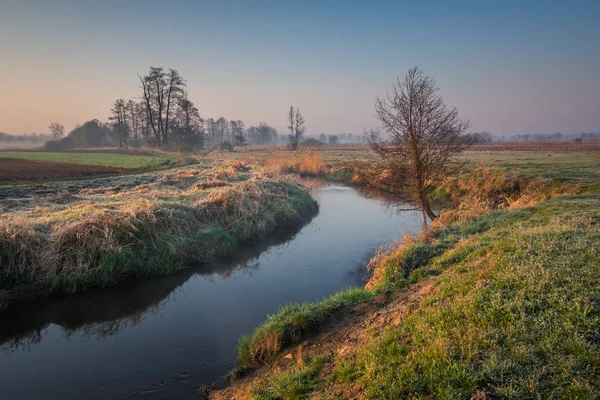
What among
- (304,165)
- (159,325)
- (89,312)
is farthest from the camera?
(304,165)

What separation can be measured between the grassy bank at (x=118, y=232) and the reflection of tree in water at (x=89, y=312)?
42 cm

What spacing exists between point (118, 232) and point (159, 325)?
13.1 feet

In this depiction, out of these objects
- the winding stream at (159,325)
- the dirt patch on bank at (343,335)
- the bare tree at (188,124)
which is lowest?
the winding stream at (159,325)

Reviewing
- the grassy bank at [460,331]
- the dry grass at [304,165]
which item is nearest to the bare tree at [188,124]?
the dry grass at [304,165]

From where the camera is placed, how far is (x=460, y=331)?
14.6 feet

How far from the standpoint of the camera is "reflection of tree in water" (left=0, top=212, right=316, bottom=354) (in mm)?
8297

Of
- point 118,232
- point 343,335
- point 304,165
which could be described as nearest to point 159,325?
point 118,232

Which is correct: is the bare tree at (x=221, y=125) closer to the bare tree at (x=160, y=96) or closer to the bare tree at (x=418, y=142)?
the bare tree at (x=160, y=96)

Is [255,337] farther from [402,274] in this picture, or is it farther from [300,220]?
[300,220]

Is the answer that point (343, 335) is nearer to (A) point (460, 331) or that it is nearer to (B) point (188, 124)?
(A) point (460, 331)

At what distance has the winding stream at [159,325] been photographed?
6430mm

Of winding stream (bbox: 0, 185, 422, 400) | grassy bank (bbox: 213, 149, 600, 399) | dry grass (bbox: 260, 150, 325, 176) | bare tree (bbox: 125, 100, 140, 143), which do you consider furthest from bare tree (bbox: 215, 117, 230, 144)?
grassy bank (bbox: 213, 149, 600, 399)

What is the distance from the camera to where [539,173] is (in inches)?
816

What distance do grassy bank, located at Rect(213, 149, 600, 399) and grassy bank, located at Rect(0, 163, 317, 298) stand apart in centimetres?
610
